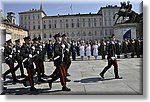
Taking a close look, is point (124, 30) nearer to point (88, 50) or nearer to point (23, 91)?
point (88, 50)

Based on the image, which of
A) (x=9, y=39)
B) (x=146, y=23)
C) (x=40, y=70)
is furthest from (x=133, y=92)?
(x=9, y=39)

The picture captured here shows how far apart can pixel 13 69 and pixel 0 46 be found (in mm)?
1120

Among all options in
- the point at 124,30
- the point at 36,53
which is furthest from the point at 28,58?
the point at 124,30

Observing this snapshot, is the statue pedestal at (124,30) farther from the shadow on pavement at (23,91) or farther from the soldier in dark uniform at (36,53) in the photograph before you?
the shadow on pavement at (23,91)

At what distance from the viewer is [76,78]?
8375mm

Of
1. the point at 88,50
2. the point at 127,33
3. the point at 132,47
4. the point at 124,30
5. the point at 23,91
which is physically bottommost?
the point at 23,91

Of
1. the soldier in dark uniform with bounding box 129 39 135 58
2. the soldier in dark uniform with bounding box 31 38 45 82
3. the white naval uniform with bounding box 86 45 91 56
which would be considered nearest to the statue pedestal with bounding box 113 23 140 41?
the soldier in dark uniform with bounding box 129 39 135 58

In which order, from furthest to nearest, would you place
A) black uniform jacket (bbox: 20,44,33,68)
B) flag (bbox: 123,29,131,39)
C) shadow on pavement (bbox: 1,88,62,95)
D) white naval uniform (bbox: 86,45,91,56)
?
flag (bbox: 123,29,131,39) < white naval uniform (bbox: 86,45,91,56) < black uniform jacket (bbox: 20,44,33,68) < shadow on pavement (bbox: 1,88,62,95)

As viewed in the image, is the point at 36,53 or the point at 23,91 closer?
the point at 23,91

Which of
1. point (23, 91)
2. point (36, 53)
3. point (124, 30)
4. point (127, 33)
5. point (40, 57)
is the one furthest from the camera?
point (124, 30)

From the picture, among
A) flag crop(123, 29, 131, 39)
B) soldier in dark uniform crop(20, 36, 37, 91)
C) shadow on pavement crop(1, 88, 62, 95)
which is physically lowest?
shadow on pavement crop(1, 88, 62, 95)

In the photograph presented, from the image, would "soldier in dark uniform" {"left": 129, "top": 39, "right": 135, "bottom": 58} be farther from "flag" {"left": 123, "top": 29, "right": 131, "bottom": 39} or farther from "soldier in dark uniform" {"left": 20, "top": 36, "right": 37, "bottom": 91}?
"soldier in dark uniform" {"left": 20, "top": 36, "right": 37, "bottom": 91}

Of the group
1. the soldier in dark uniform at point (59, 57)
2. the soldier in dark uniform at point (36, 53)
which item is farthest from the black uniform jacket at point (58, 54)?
the soldier in dark uniform at point (36, 53)

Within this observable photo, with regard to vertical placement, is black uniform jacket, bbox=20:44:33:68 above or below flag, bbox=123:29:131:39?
below
